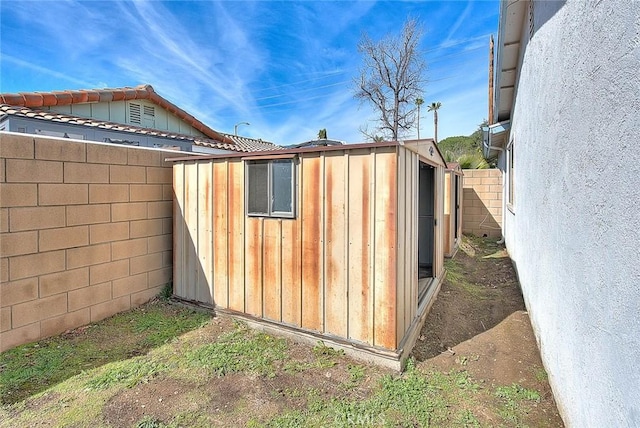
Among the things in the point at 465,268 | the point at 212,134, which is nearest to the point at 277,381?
the point at 465,268

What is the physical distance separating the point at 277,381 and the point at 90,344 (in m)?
2.22

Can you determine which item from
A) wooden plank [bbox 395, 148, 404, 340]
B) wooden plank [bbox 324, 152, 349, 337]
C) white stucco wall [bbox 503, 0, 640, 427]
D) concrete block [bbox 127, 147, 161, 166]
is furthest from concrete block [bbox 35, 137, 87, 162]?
white stucco wall [bbox 503, 0, 640, 427]

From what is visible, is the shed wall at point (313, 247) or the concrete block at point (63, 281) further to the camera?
the concrete block at point (63, 281)

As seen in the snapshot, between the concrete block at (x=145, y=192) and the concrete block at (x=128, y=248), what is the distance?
573 millimetres

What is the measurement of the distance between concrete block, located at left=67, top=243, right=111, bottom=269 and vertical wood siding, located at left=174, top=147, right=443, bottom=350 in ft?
3.36

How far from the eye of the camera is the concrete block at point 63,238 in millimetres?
3451

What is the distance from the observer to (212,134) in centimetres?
1100

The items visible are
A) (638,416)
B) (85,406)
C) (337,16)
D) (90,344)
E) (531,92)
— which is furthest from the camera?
(337,16)

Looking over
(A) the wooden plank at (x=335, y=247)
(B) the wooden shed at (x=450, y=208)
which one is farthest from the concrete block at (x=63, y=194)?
(B) the wooden shed at (x=450, y=208)

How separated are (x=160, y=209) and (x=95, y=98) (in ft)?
16.0

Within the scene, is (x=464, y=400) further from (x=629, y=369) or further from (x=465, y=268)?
(x=465, y=268)

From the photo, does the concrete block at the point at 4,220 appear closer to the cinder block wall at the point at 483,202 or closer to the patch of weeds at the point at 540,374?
the patch of weeds at the point at 540,374

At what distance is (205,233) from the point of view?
4.30m

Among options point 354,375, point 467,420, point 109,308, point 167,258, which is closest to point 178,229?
point 167,258
